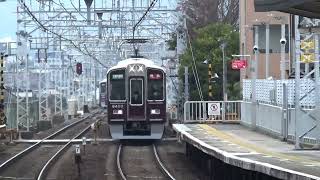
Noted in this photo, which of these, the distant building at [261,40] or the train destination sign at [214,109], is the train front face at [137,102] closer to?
the train destination sign at [214,109]

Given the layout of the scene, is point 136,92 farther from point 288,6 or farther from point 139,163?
point 288,6

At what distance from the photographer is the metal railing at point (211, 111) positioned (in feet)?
77.6

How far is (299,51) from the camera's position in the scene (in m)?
14.3

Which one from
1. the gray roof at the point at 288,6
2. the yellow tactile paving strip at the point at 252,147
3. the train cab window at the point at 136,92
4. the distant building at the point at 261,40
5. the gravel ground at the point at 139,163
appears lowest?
the gravel ground at the point at 139,163

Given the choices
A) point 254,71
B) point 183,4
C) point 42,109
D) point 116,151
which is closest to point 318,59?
point 254,71

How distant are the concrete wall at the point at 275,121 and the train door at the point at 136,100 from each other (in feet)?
11.8

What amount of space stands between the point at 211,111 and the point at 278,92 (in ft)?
20.3

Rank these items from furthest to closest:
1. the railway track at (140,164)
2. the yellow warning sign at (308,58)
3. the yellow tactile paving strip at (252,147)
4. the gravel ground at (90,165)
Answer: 1. the railway track at (140,164)
2. the gravel ground at (90,165)
3. the yellow warning sign at (308,58)
4. the yellow tactile paving strip at (252,147)

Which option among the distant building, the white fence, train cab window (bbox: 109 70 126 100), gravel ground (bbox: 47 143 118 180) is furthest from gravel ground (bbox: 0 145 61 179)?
the distant building

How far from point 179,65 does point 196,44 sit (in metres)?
1.43

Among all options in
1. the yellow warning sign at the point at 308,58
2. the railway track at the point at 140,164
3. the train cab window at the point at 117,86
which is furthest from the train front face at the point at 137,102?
the yellow warning sign at the point at 308,58

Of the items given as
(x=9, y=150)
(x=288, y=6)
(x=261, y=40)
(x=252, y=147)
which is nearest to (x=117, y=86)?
(x=9, y=150)

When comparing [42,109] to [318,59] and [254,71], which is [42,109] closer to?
[254,71]

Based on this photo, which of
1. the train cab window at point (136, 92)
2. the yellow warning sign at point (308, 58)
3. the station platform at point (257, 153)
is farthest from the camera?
the train cab window at point (136, 92)
